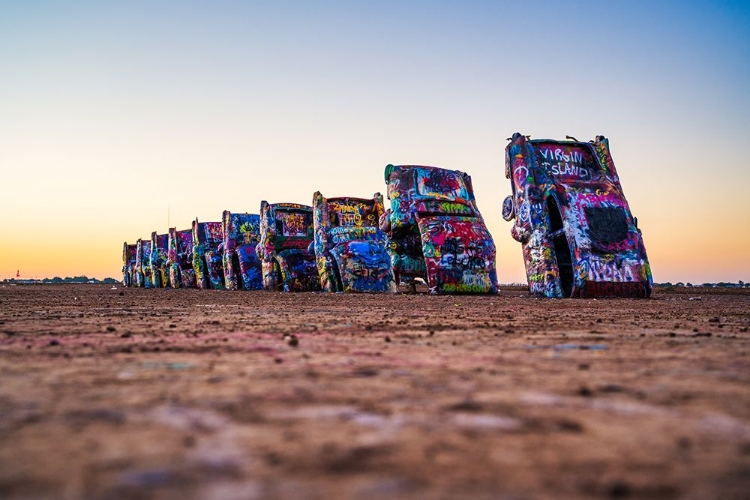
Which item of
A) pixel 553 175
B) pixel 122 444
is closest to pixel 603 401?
pixel 122 444

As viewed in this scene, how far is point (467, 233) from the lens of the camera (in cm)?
1227

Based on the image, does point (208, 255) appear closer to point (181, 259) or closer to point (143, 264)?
point (181, 259)

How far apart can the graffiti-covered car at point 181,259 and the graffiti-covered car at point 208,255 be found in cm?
293

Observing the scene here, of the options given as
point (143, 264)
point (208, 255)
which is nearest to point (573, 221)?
point (208, 255)

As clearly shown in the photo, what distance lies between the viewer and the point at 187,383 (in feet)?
6.03

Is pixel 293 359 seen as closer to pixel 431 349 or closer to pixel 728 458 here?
pixel 431 349

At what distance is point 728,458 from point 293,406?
926 mm

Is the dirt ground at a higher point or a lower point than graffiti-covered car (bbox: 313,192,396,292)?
lower

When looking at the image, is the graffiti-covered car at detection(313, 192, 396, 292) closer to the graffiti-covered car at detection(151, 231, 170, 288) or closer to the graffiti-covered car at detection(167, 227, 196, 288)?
the graffiti-covered car at detection(167, 227, 196, 288)

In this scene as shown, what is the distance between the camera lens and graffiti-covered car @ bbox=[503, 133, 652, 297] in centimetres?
1022

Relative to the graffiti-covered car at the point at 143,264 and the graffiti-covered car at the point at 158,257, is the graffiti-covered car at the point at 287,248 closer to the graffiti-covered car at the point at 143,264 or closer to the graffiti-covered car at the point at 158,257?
the graffiti-covered car at the point at 158,257

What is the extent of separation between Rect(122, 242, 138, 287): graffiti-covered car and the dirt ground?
36280 mm

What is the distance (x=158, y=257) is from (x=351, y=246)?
19.5 metres

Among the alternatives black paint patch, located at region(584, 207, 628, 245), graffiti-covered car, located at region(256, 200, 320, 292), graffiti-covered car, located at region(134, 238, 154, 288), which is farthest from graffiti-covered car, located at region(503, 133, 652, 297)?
graffiti-covered car, located at region(134, 238, 154, 288)
